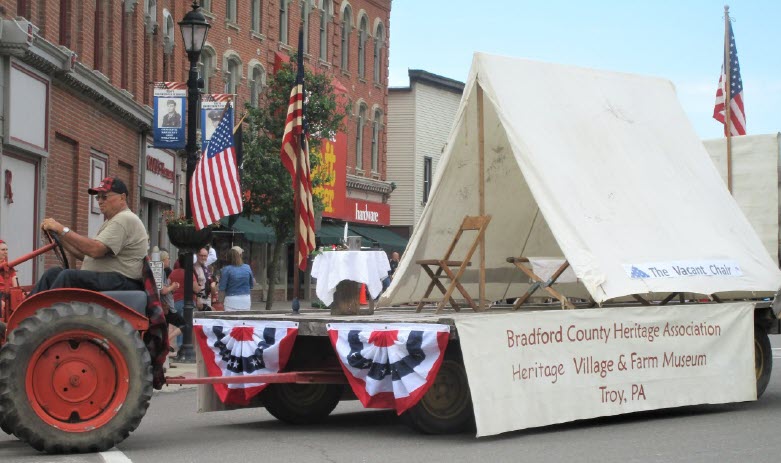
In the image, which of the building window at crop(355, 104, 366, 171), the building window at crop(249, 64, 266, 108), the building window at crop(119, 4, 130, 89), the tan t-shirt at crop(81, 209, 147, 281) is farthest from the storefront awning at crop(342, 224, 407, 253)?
the tan t-shirt at crop(81, 209, 147, 281)

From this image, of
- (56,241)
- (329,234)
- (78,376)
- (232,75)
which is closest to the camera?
(78,376)

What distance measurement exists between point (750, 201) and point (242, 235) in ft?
87.4

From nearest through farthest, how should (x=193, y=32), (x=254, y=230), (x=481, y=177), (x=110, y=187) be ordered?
(x=110, y=187) → (x=481, y=177) → (x=193, y=32) → (x=254, y=230)

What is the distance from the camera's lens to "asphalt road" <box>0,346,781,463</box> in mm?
9172

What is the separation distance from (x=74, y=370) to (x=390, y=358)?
2.40 m

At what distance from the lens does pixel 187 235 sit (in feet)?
62.3

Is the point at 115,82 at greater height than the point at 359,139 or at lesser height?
lesser

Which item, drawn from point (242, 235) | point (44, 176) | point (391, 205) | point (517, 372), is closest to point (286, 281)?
point (242, 235)

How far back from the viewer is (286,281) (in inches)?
1796

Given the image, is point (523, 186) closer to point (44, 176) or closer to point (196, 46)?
point (196, 46)

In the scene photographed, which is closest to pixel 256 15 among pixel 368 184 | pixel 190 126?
pixel 368 184

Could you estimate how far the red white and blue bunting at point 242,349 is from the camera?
1083 cm

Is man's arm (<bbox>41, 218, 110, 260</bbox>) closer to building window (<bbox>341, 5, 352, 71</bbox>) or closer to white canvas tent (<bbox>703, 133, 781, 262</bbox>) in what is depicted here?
white canvas tent (<bbox>703, 133, 781, 262</bbox>)

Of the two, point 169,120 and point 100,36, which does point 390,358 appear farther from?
point 100,36
